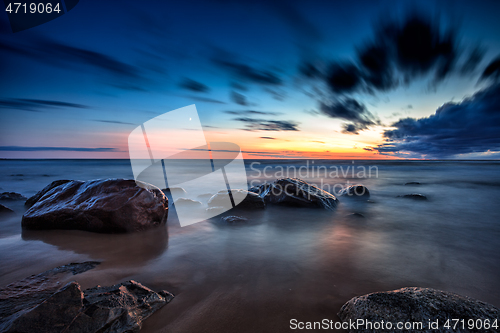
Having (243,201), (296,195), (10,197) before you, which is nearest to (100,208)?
(243,201)

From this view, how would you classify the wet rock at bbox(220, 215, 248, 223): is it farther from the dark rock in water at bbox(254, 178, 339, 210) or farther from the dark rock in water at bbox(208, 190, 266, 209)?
the dark rock in water at bbox(254, 178, 339, 210)

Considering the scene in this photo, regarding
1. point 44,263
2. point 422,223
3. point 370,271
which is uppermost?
point 44,263

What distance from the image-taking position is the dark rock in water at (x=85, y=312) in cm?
128

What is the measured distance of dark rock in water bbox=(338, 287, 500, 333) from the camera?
147cm

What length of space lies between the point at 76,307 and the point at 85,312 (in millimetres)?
69

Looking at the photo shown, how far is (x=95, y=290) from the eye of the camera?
1.72m

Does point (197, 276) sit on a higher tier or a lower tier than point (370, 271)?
higher

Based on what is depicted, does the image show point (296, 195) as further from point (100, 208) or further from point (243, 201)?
point (100, 208)

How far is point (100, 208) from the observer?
349 cm

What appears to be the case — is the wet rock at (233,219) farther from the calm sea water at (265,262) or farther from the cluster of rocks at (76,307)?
the cluster of rocks at (76,307)

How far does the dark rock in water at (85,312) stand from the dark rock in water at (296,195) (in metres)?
4.50

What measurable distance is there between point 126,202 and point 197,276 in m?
2.04

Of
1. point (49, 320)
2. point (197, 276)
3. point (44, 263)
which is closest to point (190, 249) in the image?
point (197, 276)

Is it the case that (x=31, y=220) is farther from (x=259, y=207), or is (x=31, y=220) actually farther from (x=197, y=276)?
(x=259, y=207)
